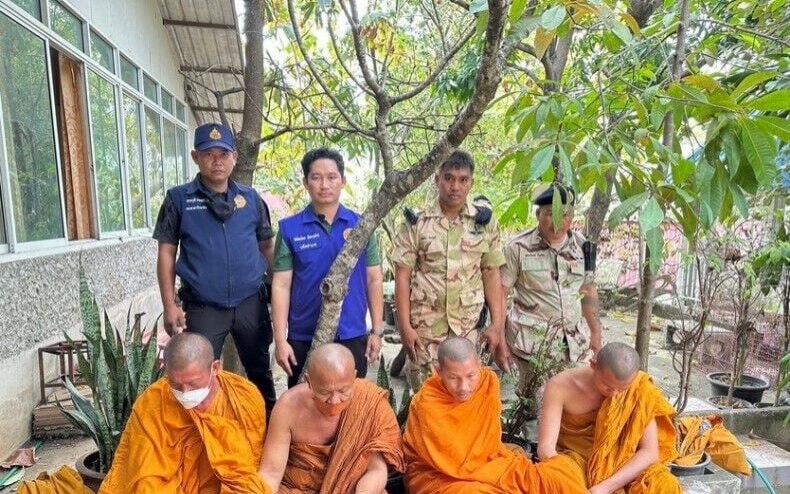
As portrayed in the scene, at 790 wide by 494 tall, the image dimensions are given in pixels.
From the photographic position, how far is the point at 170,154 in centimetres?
801

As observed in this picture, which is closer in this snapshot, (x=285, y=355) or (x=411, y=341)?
(x=285, y=355)

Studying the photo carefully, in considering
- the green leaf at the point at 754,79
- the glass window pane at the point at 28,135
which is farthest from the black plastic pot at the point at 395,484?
the glass window pane at the point at 28,135

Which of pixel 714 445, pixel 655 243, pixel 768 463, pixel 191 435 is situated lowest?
pixel 768 463

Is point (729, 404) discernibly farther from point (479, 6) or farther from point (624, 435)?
point (479, 6)

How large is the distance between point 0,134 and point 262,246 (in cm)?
187

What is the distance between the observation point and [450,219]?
9.74 feet

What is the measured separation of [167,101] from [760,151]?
314 inches

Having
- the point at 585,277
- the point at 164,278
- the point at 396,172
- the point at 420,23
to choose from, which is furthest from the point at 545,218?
the point at 420,23

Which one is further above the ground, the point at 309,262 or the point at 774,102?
the point at 774,102

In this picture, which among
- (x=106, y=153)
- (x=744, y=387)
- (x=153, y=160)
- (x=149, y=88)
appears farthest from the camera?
(x=153, y=160)

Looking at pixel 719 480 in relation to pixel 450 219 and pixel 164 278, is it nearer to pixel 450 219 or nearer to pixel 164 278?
pixel 450 219

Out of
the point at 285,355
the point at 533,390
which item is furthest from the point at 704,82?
the point at 285,355

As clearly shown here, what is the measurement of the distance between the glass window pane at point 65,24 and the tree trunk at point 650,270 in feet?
14.4

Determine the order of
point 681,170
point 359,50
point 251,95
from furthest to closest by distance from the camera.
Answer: point 251,95 → point 359,50 → point 681,170
